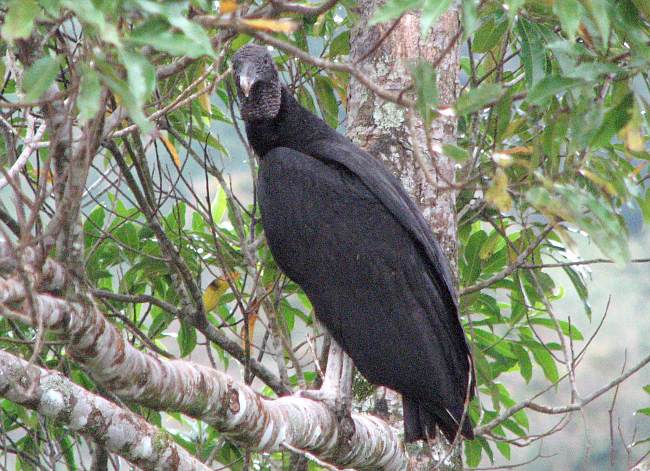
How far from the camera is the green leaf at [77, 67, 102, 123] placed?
44.9 inches

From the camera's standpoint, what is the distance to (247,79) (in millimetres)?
2668

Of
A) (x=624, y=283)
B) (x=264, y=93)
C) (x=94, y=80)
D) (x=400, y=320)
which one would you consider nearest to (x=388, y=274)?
(x=400, y=320)

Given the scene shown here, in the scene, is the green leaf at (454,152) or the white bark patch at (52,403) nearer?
the green leaf at (454,152)

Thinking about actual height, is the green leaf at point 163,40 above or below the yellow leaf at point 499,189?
above

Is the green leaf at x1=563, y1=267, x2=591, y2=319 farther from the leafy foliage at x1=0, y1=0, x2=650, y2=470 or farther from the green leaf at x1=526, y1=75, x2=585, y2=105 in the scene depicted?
the green leaf at x1=526, y1=75, x2=585, y2=105

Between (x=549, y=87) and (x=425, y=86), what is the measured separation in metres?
0.22

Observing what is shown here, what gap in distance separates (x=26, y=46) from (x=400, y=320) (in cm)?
135

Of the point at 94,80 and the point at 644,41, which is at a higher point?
the point at 644,41

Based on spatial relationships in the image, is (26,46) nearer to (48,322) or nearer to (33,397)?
(48,322)

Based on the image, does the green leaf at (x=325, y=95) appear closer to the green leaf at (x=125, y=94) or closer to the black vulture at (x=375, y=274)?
the black vulture at (x=375, y=274)

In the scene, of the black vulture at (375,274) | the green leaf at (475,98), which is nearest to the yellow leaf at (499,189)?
the green leaf at (475,98)

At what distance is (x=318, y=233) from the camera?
101 inches

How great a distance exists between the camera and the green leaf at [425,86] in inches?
56.4

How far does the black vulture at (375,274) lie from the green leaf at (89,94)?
55.4 inches
